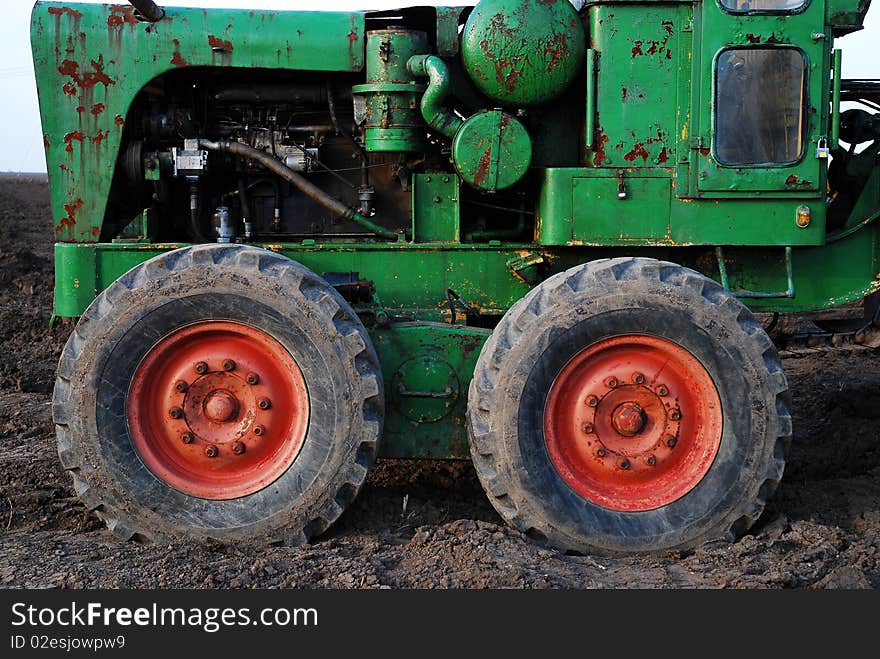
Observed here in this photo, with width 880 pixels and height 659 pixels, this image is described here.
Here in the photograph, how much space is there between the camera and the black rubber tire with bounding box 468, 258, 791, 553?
5367 mm

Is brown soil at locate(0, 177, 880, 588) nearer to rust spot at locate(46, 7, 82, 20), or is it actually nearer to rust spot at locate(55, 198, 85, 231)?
rust spot at locate(55, 198, 85, 231)

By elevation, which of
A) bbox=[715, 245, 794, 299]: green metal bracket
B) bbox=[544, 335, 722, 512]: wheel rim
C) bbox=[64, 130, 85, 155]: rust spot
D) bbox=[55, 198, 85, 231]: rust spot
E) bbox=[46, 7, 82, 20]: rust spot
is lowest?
bbox=[544, 335, 722, 512]: wheel rim

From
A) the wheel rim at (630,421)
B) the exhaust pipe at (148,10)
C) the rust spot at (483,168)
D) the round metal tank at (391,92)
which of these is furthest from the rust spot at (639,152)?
the exhaust pipe at (148,10)

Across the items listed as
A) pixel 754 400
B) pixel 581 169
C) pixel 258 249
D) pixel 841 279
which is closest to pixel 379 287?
A: pixel 258 249

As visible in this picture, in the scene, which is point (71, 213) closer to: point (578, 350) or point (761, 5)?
point (578, 350)

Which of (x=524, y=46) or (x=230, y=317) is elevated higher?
(x=524, y=46)

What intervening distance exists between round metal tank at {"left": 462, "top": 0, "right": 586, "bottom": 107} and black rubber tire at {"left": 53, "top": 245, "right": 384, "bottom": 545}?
5.54 feet

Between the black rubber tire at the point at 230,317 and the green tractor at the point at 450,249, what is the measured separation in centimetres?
2

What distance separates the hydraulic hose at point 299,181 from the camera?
634cm

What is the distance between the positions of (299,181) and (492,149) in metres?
1.28

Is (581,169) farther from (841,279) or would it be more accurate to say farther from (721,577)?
(721,577)

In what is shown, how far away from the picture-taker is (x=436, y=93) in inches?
232

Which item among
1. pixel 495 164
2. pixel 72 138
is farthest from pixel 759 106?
pixel 72 138

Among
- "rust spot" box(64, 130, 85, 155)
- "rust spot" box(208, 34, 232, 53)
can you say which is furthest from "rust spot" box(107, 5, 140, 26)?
"rust spot" box(64, 130, 85, 155)
